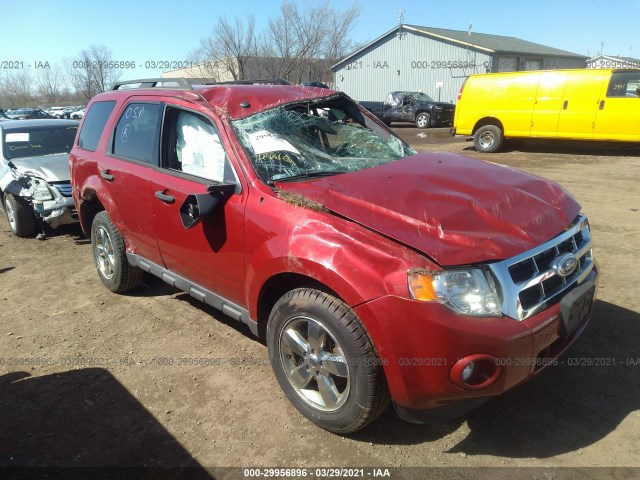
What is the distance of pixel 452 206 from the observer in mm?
2590

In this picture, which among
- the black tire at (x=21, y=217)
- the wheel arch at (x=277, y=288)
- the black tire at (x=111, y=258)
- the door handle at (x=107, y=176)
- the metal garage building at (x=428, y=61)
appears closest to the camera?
the wheel arch at (x=277, y=288)

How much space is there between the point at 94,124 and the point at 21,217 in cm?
299

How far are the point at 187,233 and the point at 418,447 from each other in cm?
200

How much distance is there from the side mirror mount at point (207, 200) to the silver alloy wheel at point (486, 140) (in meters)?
12.5

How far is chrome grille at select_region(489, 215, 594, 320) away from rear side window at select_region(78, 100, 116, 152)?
3.75 metres

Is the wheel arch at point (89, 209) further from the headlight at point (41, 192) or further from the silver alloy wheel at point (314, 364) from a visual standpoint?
the silver alloy wheel at point (314, 364)

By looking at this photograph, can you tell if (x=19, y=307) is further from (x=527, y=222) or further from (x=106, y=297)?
(x=527, y=222)

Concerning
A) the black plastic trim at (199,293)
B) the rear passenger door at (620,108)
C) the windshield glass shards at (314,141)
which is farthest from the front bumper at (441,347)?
the rear passenger door at (620,108)

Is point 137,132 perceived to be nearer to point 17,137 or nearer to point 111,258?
point 111,258

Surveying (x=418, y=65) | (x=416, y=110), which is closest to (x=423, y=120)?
(x=416, y=110)

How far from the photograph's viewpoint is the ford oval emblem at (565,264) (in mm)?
2521

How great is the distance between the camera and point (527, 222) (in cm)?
257

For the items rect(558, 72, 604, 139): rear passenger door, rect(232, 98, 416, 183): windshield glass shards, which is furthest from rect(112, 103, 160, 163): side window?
rect(558, 72, 604, 139): rear passenger door

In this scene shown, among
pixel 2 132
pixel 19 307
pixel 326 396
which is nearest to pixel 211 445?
pixel 326 396
